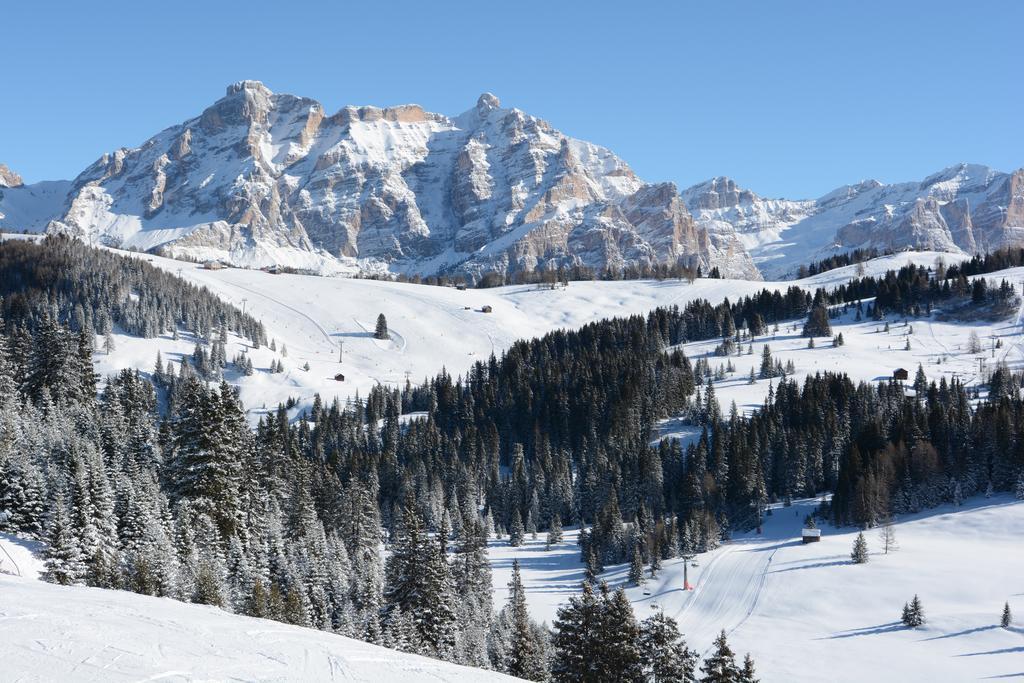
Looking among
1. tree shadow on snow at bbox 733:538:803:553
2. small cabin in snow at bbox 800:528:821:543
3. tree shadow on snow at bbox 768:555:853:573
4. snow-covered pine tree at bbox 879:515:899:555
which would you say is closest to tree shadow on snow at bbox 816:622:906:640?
tree shadow on snow at bbox 768:555:853:573

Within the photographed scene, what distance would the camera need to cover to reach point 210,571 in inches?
1815

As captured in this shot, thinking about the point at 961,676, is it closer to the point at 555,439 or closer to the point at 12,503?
the point at 12,503

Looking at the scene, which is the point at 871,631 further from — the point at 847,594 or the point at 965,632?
the point at 847,594

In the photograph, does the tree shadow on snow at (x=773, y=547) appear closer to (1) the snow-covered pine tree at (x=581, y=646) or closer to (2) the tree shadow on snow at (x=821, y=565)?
(2) the tree shadow on snow at (x=821, y=565)

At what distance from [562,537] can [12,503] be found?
244 feet

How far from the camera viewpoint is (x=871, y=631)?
67.8 m

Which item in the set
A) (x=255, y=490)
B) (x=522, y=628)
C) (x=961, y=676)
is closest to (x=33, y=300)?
(x=255, y=490)

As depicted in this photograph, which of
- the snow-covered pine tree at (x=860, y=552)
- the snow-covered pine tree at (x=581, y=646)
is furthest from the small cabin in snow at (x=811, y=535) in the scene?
the snow-covered pine tree at (x=581, y=646)

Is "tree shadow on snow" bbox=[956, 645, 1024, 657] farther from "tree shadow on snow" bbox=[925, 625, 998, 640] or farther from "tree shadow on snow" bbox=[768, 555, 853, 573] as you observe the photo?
"tree shadow on snow" bbox=[768, 555, 853, 573]

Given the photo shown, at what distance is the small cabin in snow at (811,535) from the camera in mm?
93894

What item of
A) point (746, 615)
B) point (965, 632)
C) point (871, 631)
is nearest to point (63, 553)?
point (746, 615)

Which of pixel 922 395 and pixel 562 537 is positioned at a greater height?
pixel 922 395

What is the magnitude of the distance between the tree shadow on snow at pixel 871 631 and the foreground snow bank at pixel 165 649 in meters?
53.8

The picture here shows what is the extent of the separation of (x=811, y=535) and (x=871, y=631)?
87.3 ft
